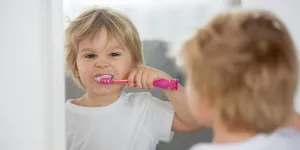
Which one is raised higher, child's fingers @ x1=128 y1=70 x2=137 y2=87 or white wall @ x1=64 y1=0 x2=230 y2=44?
white wall @ x1=64 y1=0 x2=230 y2=44

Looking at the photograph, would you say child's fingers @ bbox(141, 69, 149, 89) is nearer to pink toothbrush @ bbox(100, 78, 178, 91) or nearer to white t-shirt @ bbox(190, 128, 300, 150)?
pink toothbrush @ bbox(100, 78, 178, 91)

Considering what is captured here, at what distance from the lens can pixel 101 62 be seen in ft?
3.21

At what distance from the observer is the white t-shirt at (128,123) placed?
39.1 inches

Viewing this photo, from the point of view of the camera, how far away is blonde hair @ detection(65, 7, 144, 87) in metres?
0.98

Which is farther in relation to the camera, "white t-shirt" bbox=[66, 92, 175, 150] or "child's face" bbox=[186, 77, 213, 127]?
"white t-shirt" bbox=[66, 92, 175, 150]

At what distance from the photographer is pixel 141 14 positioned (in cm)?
98

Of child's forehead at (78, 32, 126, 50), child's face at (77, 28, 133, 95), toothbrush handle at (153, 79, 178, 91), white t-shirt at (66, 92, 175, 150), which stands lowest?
white t-shirt at (66, 92, 175, 150)

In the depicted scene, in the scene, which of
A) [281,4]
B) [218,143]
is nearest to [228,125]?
[218,143]

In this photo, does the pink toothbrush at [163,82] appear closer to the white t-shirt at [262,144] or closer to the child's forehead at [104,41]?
the child's forehead at [104,41]

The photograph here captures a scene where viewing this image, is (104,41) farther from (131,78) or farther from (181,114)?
(181,114)
